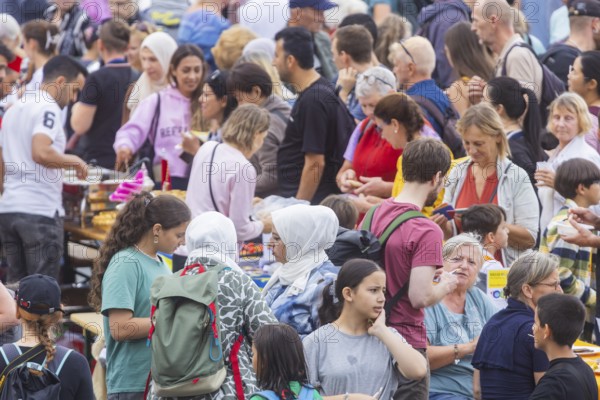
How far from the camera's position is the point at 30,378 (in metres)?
4.88

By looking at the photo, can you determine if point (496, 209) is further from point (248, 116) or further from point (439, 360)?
point (248, 116)

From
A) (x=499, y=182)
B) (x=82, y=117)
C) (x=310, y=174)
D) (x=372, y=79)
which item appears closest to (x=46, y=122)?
(x=82, y=117)

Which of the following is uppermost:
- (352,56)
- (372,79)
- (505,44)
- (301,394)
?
(505,44)

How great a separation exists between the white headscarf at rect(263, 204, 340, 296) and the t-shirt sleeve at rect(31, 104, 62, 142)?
12.1 feet

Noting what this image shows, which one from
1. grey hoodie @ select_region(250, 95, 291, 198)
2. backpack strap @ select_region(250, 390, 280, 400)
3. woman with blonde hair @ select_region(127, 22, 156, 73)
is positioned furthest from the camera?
woman with blonde hair @ select_region(127, 22, 156, 73)

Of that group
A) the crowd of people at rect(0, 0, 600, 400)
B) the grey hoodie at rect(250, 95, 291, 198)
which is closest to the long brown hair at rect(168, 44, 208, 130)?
the crowd of people at rect(0, 0, 600, 400)

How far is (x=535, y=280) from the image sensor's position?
18.2 feet

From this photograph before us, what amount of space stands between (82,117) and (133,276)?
15.9ft

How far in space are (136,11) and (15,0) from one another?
2801 mm

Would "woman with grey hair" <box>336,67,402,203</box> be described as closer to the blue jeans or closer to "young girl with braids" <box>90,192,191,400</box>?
the blue jeans

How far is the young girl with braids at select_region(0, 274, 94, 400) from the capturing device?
4.93m

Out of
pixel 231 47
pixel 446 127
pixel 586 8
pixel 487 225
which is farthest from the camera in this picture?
pixel 231 47

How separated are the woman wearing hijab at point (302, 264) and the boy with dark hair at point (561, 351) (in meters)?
0.99

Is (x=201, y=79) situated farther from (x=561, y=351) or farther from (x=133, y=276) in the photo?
(x=561, y=351)
